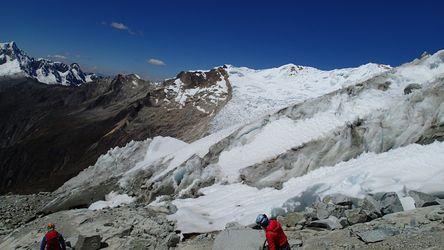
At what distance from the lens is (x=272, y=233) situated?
1312 centimetres

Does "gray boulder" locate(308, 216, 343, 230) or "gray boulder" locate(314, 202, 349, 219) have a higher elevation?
"gray boulder" locate(314, 202, 349, 219)

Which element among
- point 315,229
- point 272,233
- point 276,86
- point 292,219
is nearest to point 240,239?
point 315,229

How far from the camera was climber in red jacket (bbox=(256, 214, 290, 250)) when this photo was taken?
13062mm

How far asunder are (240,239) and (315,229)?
11.1ft

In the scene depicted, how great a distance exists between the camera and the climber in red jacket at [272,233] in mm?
13062

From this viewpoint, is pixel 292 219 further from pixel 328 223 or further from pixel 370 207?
pixel 370 207

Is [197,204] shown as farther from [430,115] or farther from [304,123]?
[430,115]

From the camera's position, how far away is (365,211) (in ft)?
60.6

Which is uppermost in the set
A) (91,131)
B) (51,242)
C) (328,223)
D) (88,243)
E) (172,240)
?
(91,131)

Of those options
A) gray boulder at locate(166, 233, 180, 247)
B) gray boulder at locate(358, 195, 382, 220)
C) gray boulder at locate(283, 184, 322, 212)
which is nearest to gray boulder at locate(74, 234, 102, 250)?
gray boulder at locate(166, 233, 180, 247)

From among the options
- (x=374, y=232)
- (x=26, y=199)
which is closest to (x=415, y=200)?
(x=374, y=232)

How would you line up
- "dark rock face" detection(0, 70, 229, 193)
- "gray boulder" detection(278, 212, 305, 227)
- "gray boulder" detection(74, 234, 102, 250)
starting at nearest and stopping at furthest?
"gray boulder" detection(278, 212, 305, 227) < "gray boulder" detection(74, 234, 102, 250) < "dark rock face" detection(0, 70, 229, 193)

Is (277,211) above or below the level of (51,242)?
above

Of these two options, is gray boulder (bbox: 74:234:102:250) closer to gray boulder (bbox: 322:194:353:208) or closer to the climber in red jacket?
gray boulder (bbox: 322:194:353:208)
